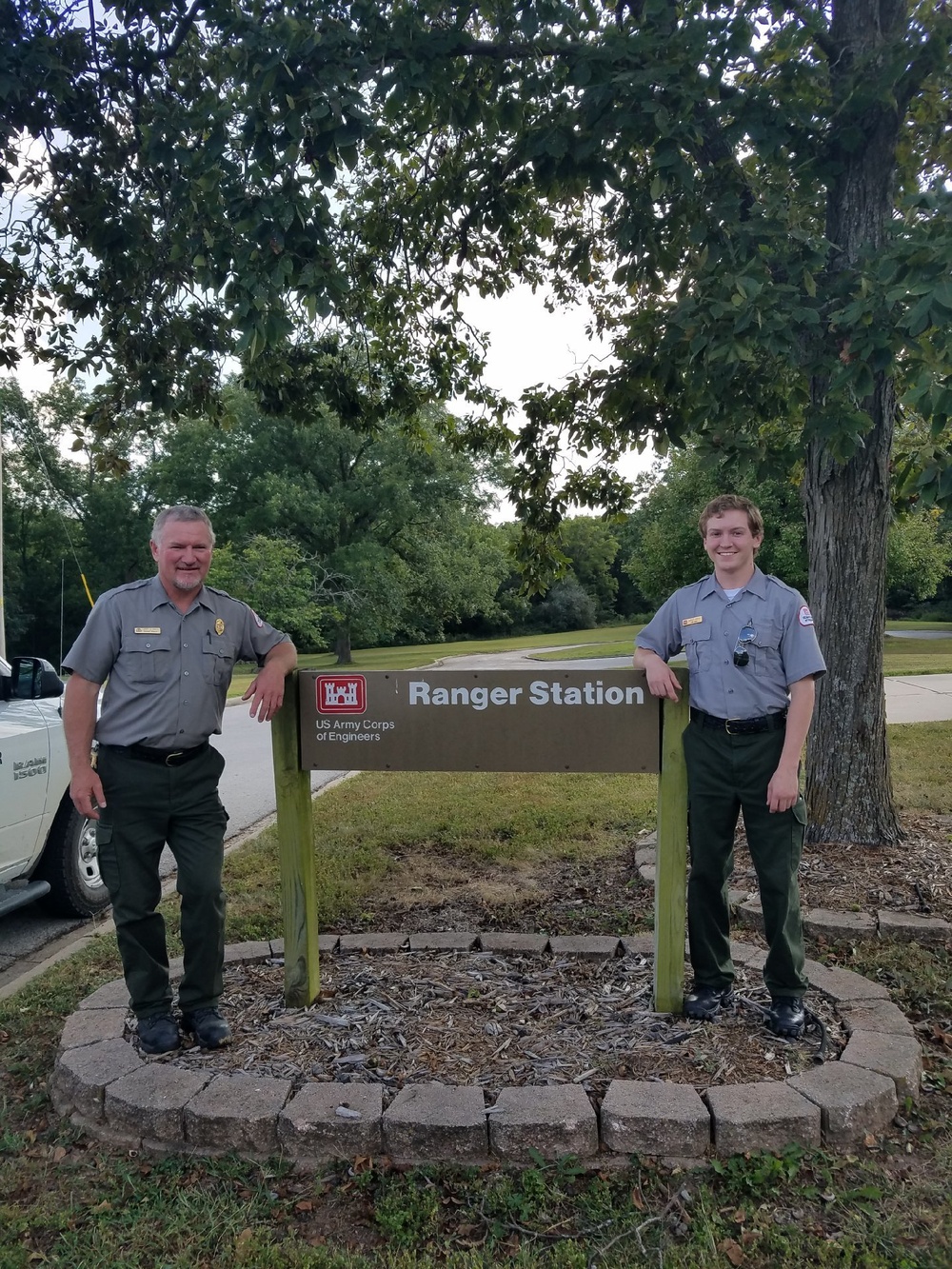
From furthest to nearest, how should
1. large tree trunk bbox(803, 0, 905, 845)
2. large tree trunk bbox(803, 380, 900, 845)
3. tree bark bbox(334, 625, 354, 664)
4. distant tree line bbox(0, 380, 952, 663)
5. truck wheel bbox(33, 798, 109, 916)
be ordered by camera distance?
tree bark bbox(334, 625, 354, 664) → distant tree line bbox(0, 380, 952, 663) → truck wheel bbox(33, 798, 109, 916) → large tree trunk bbox(803, 380, 900, 845) → large tree trunk bbox(803, 0, 905, 845)

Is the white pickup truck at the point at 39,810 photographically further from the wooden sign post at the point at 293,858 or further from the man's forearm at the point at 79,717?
the wooden sign post at the point at 293,858

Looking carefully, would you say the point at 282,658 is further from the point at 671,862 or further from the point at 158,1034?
the point at 671,862

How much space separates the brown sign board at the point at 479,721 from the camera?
3.53 metres

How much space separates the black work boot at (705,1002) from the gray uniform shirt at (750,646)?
107cm

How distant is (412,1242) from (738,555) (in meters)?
2.30

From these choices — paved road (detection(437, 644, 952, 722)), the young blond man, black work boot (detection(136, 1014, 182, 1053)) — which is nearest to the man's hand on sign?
the young blond man

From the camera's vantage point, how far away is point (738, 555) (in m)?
3.32

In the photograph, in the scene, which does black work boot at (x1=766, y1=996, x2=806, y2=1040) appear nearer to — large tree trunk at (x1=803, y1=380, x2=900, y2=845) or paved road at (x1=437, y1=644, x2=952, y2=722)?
large tree trunk at (x1=803, y1=380, x2=900, y2=845)

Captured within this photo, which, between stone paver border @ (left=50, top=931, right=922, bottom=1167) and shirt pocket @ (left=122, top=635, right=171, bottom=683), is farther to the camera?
shirt pocket @ (left=122, top=635, right=171, bottom=683)

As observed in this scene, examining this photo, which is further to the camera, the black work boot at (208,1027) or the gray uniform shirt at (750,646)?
the black work boot at (208,1027)

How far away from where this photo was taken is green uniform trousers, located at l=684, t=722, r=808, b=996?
328 centimetres

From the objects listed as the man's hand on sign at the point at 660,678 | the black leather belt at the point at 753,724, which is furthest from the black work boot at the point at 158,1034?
the black leather belt at the point at 753,724

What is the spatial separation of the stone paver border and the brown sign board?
111cm

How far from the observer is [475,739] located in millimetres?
3613
